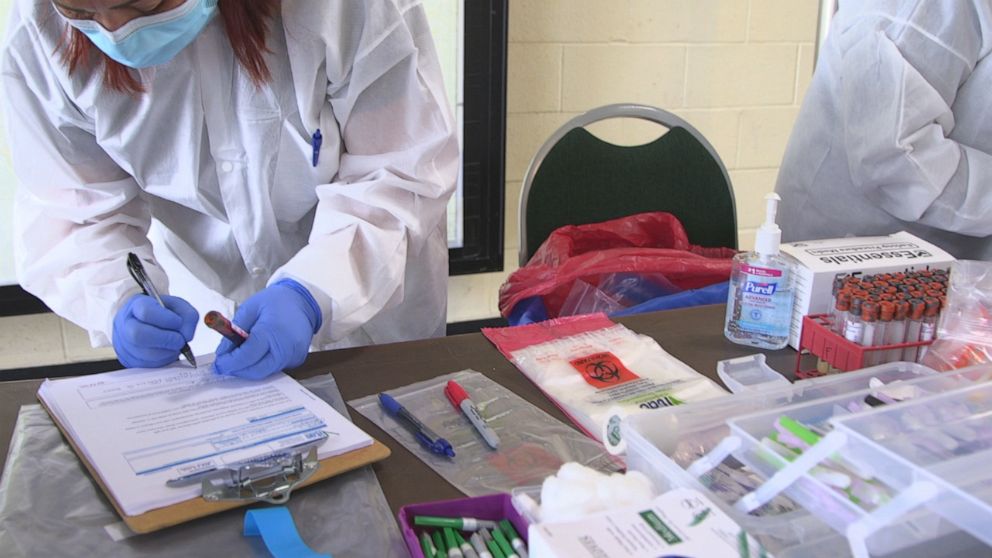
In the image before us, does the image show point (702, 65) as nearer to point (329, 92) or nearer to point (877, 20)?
point (877, 20)

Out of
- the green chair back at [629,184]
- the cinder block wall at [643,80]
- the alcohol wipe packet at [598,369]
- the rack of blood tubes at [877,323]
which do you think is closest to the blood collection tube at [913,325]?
the rack of blood tubes at [877,323]

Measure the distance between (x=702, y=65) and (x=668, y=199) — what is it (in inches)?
27.4

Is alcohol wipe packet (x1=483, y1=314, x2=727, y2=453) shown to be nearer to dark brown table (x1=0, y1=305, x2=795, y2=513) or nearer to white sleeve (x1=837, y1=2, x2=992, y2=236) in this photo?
dark brown table (x1=0, y1=305, x2=795, y2=513)

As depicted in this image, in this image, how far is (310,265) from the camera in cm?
102

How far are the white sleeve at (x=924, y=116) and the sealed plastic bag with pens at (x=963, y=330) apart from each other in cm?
38

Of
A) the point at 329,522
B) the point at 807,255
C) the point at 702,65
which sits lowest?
the point at 329,522

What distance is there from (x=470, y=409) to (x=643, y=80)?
1484 mm

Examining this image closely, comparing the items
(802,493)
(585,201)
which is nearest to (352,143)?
(585,201)

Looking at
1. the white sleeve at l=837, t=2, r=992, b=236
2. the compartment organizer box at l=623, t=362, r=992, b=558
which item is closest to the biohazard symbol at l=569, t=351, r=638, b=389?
the compartment organizer box at l=623, t=362, r=992, b=558

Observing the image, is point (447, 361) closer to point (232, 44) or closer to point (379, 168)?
point (379, 168)

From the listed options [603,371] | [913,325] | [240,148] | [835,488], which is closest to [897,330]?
[913,325]

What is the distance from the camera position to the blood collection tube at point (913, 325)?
87cm

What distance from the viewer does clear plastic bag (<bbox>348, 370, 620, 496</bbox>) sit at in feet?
2.40

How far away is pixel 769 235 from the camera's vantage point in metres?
0.96
